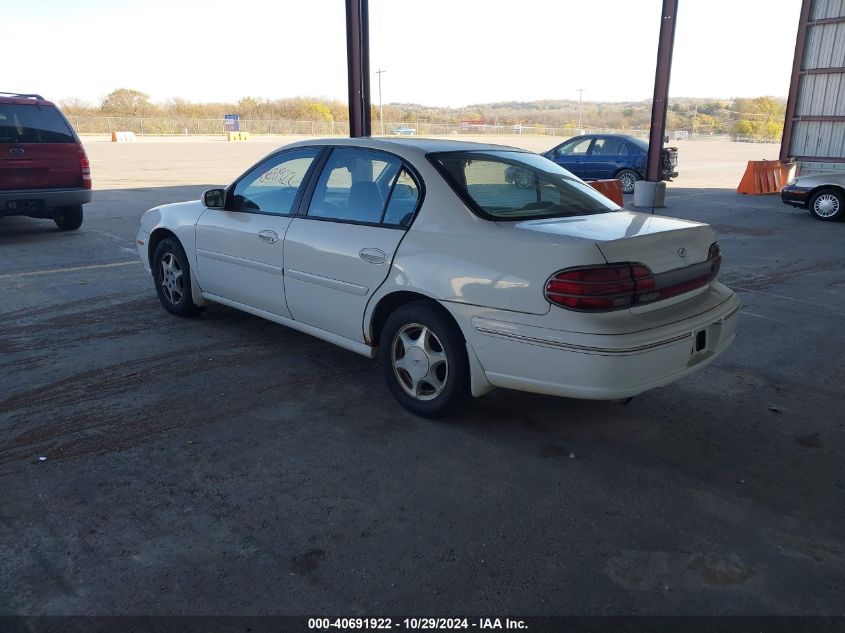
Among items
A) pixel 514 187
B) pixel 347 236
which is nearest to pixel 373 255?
pixel 347 236

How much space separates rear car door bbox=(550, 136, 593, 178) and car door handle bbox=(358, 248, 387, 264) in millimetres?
14591

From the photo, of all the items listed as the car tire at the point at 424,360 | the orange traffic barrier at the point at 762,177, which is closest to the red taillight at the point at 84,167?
the car tire at the point at 424,360

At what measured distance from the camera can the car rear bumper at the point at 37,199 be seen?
31.1ft

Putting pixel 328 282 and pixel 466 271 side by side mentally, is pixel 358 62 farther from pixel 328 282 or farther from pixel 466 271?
pixel 466 271

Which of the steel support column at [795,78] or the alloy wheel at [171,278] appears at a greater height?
the steel support column at [795,78]

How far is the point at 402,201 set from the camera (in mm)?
4160

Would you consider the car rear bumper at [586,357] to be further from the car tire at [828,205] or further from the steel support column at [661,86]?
the steel support column at [661,86]

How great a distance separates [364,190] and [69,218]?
8.07 m

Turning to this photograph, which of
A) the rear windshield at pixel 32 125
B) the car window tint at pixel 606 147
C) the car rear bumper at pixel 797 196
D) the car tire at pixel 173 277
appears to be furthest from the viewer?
the car window tint at pixel 606 147

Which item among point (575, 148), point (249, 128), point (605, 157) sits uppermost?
point (575, 148)

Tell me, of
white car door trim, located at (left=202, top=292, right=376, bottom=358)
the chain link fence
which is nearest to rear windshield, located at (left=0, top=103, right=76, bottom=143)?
white car door trim, located at (left=202, top=292, right=376, bottom=358)

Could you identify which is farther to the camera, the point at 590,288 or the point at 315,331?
the point at 315,331

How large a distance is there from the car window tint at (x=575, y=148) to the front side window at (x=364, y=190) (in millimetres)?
14353

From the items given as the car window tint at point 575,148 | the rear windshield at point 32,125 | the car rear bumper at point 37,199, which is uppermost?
the rear windshield at point 32,125
